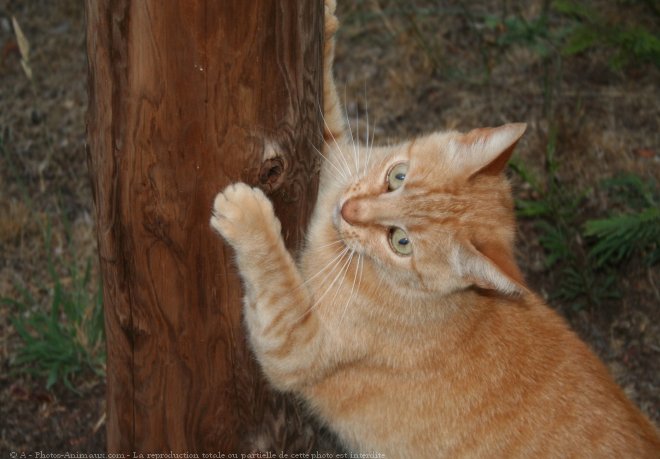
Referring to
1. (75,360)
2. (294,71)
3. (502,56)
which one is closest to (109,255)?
(294,71)

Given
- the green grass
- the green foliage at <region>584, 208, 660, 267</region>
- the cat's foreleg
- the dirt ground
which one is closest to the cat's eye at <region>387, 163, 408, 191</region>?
the cat's foreleg

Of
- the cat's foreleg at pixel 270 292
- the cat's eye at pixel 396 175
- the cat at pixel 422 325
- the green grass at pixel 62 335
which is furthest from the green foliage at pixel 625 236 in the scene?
the green grass at pixel 62 335

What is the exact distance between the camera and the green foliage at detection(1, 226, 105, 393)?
3.66 m

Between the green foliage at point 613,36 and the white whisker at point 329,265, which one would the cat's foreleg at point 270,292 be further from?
the green foliage at point 613,36

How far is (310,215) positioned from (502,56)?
3071 mm

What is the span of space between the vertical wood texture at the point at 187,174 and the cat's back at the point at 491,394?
1.44 feet

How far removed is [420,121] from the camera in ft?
16.5

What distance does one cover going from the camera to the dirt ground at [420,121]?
156 inches

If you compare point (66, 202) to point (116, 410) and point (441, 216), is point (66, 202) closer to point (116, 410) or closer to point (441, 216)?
point (116, 410)

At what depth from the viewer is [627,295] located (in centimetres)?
423

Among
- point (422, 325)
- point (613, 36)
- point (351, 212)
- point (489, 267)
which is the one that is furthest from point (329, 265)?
point (613, 36)

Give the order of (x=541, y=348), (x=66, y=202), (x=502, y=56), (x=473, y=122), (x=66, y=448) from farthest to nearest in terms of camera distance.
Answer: (x=502, y=56), (x=473, y=122), (x=66, y=202), (x=66, y=448), (x=541, y=348)

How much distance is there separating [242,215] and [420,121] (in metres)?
2.80

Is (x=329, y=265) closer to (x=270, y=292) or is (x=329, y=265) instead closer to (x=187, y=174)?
(x=270, y=292)
